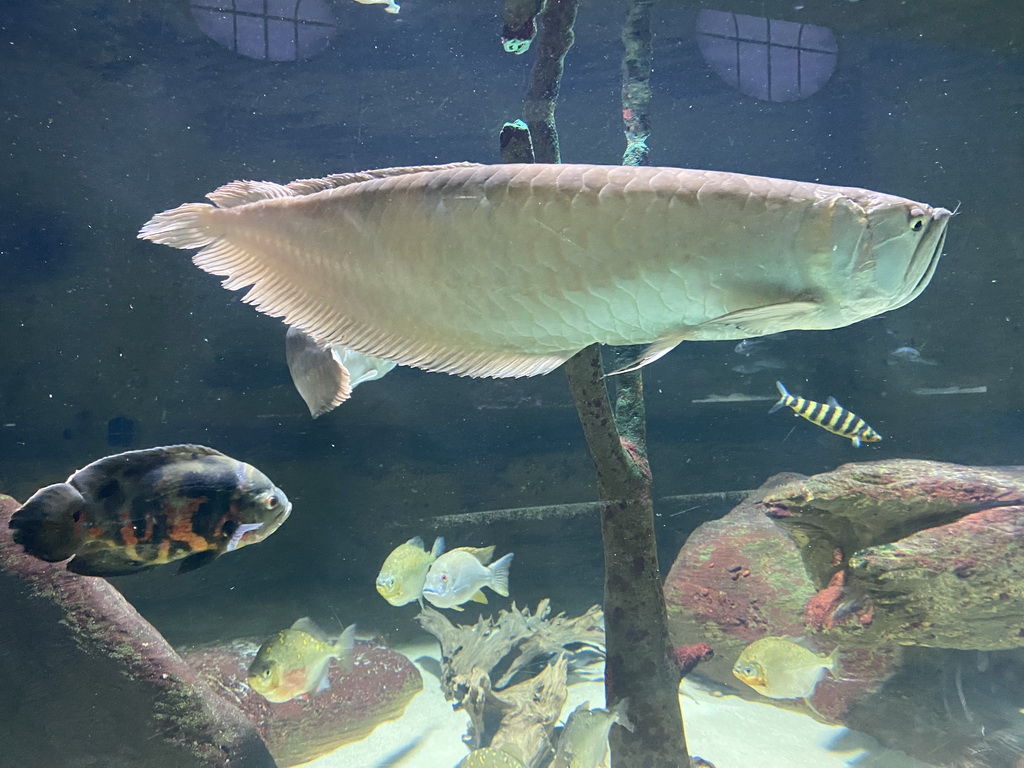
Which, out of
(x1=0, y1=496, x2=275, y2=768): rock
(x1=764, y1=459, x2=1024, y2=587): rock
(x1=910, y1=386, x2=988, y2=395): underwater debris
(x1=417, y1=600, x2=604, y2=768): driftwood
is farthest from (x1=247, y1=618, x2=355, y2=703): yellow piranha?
(x1=910, y1=386, x2=988, y2=395): underwater debris

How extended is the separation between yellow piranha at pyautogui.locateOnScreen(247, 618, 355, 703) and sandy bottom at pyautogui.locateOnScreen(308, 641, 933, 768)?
123 centimetres

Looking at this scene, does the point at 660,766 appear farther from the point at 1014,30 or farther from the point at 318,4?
the point at 1014,30

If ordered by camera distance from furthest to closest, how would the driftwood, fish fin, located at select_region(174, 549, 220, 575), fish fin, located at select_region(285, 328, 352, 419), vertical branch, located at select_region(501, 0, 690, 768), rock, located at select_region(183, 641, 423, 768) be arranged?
rock, located at select_region(183, 641, 423, 768) < the driftwood < vertical branch, located at select_region(501, 0, 690, 768) < fish fin, located at select_region(174, 549, 220, 575) < fish fin, located at select_region(285, 328, 352, 419)

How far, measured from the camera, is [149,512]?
5.11ft

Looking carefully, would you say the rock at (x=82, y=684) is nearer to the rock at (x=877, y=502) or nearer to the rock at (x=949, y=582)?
→ the rock at (x=877, y=502)

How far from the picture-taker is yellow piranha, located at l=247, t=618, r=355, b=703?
3361mm

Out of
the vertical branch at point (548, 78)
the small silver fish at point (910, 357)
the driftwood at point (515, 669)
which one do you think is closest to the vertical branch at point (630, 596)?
the vertical branch at point (548, 78)

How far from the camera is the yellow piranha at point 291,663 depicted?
3.36 meters

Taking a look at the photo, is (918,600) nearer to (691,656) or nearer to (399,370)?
(691,656)

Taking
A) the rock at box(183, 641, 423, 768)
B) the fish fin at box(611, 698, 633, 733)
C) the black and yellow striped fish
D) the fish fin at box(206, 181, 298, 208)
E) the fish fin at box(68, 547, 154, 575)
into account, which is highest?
the fish fin at box(206, 181, 298, 208)

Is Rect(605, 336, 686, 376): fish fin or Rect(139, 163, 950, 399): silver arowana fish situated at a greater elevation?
Rect(139, 163, 950, 399): silver arowana fish

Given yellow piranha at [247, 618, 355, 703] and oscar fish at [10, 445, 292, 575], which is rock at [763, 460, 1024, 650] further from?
oscar fish at [10, 445, 292, 575]

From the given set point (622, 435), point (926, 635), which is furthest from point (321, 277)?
point (926, 635)

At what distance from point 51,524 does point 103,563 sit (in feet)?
0.56
